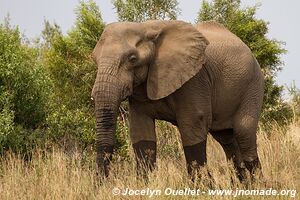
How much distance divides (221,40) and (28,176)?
345 cm

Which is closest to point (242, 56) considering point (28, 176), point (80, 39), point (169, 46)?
point (169, 46)

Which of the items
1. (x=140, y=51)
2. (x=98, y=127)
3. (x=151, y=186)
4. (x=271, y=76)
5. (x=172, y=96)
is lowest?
(x=151, y=186)

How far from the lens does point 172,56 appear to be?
7383 mm

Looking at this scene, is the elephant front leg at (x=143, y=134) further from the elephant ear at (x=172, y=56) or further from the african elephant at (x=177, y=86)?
the elephant ear at (x=172, y=56)

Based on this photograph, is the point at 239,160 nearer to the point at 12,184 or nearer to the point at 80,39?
the point at 12,184

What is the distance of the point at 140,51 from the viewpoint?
702 cm

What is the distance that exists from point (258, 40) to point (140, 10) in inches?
128

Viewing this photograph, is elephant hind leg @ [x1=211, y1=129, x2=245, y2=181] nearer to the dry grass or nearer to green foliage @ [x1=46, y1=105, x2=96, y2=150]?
the dry grass

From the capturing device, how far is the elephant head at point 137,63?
645 centimetres

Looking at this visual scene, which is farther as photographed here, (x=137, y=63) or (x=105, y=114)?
(x=137, y=63)

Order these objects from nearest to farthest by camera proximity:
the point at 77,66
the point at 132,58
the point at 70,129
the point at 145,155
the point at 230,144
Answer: the point at 132,58 → the point at 145,155 → the point at 230,144 → the point at 70,129 → the point at 77,66

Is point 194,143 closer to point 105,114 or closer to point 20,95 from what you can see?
point 105,114

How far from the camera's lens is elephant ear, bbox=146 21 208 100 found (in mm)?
7215

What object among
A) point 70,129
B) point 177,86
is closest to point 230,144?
point 177,86
